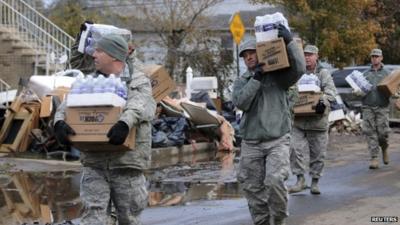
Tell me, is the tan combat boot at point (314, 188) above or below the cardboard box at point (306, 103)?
below

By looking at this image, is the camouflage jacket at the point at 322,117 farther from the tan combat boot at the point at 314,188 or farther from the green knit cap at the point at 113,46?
the green knit cap at the point at 113,46

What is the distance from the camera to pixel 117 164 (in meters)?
5.39

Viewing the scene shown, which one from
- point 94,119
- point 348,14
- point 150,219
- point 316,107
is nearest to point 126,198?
point 94,119

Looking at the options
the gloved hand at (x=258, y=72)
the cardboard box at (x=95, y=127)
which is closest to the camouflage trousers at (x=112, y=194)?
the cardboard box at (x=95, y=127)

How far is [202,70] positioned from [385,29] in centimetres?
997

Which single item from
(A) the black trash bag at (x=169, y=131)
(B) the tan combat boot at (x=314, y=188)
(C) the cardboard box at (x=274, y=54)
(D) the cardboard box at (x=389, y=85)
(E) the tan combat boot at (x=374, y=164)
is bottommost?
(E) the tan combat boot at (x=374, y=164)

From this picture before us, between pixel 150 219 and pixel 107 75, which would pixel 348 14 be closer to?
pixel 150 219

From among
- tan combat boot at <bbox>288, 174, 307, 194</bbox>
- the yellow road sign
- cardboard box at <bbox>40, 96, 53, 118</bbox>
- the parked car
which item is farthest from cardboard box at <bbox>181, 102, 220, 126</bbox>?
the parked car

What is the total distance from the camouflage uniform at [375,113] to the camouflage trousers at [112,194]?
23.7ft

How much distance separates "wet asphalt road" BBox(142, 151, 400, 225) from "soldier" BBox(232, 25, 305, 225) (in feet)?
4.81

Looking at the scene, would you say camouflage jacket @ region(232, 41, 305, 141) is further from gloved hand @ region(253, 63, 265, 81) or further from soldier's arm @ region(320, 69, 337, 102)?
soldier's arm @ region(320, 69, 337, 102)

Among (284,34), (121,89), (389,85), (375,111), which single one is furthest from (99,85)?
(375,111)

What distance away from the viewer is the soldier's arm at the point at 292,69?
245 inches

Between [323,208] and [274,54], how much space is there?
2.96 m
